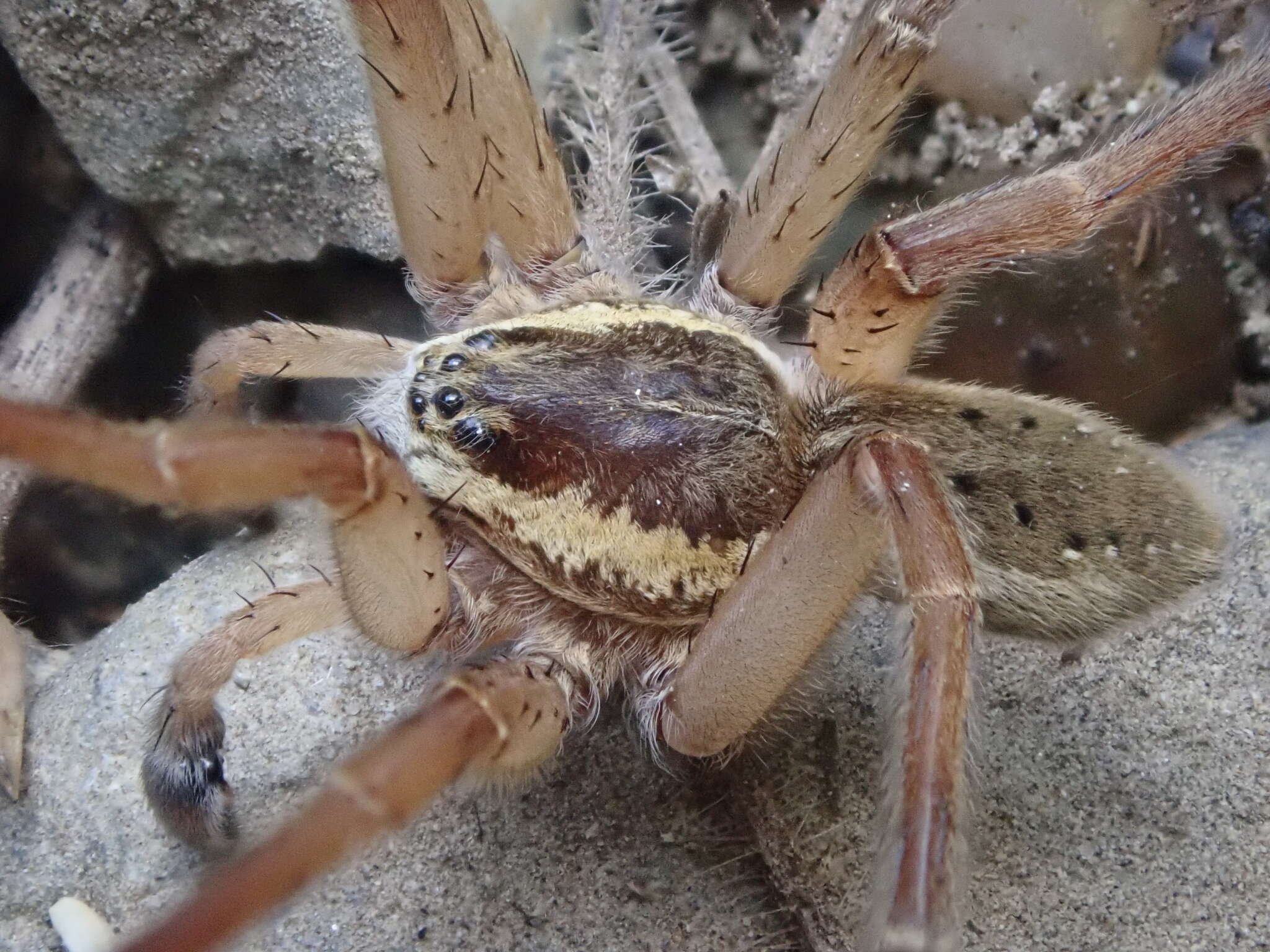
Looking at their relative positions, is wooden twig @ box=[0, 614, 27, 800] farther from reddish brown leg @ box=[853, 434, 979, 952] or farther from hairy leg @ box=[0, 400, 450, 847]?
reddish brown leg @ box=[853, 434, 979, 952]

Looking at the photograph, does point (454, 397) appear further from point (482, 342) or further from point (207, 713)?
point (207, 713)

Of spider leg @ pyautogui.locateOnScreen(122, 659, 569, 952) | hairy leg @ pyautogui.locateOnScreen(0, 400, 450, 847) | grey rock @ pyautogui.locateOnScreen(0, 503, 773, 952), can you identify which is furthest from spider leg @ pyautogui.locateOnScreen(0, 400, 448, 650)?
grey rock @ pyautogui.locateOnScreen(0, 503, 773, 952)

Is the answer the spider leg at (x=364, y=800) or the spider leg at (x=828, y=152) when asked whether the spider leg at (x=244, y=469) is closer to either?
the spider leg at (x=364, y=800)

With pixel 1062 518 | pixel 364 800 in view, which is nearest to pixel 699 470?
pixel 1062 518

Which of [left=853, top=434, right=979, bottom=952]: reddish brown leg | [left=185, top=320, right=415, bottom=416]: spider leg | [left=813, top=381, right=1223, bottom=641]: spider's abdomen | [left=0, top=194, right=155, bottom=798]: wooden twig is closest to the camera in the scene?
[left=853, top=434, right=979, bottom=952]: reddish brown leg

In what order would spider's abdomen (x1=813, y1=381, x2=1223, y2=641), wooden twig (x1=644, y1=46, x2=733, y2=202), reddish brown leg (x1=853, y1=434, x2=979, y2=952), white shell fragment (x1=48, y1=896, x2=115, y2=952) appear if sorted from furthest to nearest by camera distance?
wooden twig (x1=644, y1=46, x2=733, y2=202), white shell fragment (x1=48, y1=896, x2=115, y2=952), spider's abdomen (x1=813, y1=381, x2=1223, y2=641), reddish brown leg (x1=853, y1=434, x2=979, y2=952)
